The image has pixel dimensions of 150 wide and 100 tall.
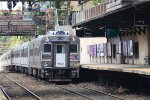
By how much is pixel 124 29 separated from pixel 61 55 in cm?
534

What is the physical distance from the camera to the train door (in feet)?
97.0

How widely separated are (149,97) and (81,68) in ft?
42.6

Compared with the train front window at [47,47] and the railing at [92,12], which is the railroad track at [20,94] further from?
the railing at [92,12]

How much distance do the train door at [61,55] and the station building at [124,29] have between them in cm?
233

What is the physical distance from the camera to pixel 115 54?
1431 inches

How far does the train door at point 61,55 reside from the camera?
Result: 29562mm

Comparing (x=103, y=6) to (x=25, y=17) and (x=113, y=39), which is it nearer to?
(x=113, y=39)

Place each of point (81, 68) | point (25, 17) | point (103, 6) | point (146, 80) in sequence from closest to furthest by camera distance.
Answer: point (146, 80) → point (81, 68) → point (103, 6) → point (25, 17)

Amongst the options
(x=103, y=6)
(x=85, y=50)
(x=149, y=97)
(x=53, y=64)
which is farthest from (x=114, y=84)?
(x=85, y=50)

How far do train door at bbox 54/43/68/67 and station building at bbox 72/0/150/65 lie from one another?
2.33 meters

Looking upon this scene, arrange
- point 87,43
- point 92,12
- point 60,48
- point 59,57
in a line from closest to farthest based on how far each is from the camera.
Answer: point 59,57, point 60,48, point 92,12, point 87,43

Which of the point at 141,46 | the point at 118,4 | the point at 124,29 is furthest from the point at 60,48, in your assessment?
the point at 118,4

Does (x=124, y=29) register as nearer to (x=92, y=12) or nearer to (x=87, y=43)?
(x=92, y=12)

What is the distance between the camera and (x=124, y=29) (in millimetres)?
33031
